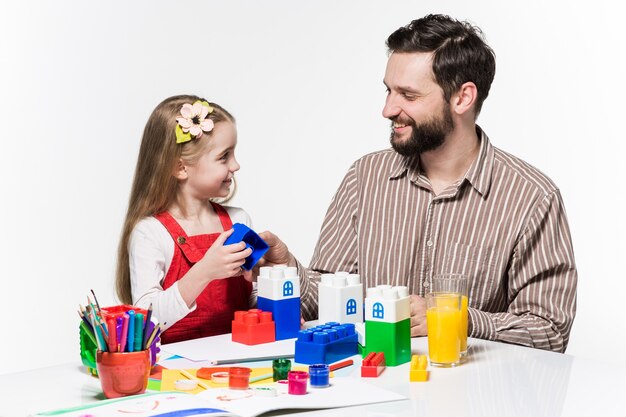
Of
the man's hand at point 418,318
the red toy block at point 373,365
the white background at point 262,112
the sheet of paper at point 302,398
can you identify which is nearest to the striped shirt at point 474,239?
the man's hand at point 418,318

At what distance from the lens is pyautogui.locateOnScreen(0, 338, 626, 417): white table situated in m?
1.67

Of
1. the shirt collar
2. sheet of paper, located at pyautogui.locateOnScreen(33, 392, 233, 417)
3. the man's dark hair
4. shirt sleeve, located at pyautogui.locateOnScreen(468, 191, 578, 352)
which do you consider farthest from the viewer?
the man's dark hair

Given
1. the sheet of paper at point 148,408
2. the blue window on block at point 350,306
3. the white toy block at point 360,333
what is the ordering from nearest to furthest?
1. the sheet of paper at point 148,408
2. the white toy block at point 360,333
3. the blue window on block at point 350,306

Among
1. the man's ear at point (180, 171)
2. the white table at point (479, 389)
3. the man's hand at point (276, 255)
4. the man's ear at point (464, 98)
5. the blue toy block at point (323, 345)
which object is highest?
the man's ear at point (464, 98)

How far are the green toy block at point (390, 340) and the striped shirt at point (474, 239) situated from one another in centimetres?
40

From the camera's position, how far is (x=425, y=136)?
271 cm

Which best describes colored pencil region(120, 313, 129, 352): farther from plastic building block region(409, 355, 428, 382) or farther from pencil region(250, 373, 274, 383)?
plastic building block region(409, 355, 428, 382)

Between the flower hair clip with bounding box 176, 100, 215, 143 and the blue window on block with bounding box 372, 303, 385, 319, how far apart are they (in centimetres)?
91

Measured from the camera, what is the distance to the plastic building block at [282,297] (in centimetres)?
218

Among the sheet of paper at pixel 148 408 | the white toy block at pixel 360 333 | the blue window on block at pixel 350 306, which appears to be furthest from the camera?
the blue window on block at pixel 350 306

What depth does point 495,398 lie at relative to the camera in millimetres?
1742

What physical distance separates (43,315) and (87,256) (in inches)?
12.6

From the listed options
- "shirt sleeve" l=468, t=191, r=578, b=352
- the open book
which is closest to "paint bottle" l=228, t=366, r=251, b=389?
the open book

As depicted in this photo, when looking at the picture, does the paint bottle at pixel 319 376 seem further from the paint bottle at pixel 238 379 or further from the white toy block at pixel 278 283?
the white toy block at pixel 278 283
